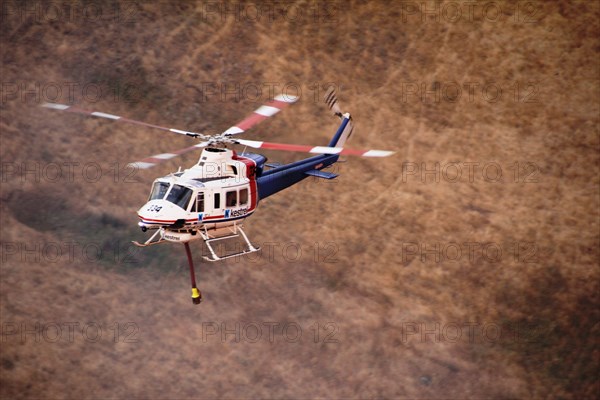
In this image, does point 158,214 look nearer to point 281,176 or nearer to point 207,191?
point 207,191

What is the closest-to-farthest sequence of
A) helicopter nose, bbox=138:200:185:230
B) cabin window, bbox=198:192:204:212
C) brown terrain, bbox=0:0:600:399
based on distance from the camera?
helicopter nose, bbox=138:200:185:230 < cabin window, bbox=198:192:204:212 < brown terrain, bbox=0:0:600:399

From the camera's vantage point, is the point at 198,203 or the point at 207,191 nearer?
the point at 198,203

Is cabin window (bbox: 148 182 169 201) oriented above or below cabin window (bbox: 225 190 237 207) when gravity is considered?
above

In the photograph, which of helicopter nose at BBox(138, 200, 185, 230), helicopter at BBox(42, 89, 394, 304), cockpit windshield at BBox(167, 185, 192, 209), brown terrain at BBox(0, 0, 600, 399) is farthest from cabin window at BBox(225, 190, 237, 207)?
brown terrain at BBox(0, 0, 600, 399)

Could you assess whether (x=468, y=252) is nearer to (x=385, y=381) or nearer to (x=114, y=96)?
(x=385, y=381)

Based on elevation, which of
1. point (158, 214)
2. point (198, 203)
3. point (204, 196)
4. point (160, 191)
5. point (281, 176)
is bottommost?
point (158, 214)

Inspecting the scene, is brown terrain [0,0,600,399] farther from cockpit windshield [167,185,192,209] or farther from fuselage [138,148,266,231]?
cockpit windshield [167,185,192,209]

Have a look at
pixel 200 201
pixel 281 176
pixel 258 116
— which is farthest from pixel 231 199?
pixel 281 176

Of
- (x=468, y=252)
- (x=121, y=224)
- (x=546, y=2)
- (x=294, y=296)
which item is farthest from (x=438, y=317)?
(x=546, y=2)
